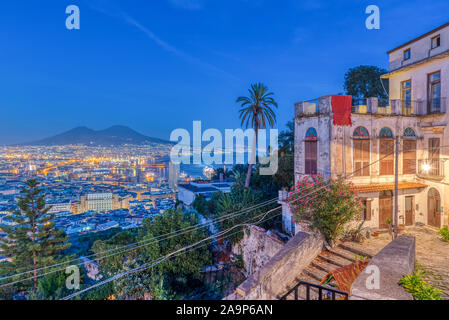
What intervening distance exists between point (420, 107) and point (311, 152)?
6.44m

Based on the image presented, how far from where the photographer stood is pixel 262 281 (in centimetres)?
710

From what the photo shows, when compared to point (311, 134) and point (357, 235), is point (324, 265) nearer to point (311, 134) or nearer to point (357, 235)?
point (357, 235)

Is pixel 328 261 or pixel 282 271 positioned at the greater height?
pixel 282 271

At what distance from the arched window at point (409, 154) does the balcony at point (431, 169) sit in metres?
0.34

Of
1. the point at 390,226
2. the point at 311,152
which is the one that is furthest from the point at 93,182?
the point at 390,226

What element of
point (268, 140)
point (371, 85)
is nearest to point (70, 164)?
point (268, 140)

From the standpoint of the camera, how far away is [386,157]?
12875 mm

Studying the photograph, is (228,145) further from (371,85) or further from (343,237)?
(371,85)

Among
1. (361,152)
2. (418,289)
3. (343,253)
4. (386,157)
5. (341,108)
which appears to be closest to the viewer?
(418,289)

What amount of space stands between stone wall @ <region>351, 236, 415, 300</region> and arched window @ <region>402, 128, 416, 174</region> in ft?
26.3

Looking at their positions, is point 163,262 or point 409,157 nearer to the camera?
point 163,262

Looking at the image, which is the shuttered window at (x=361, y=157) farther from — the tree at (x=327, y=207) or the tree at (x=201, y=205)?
the tree at (x=201, y=205)
